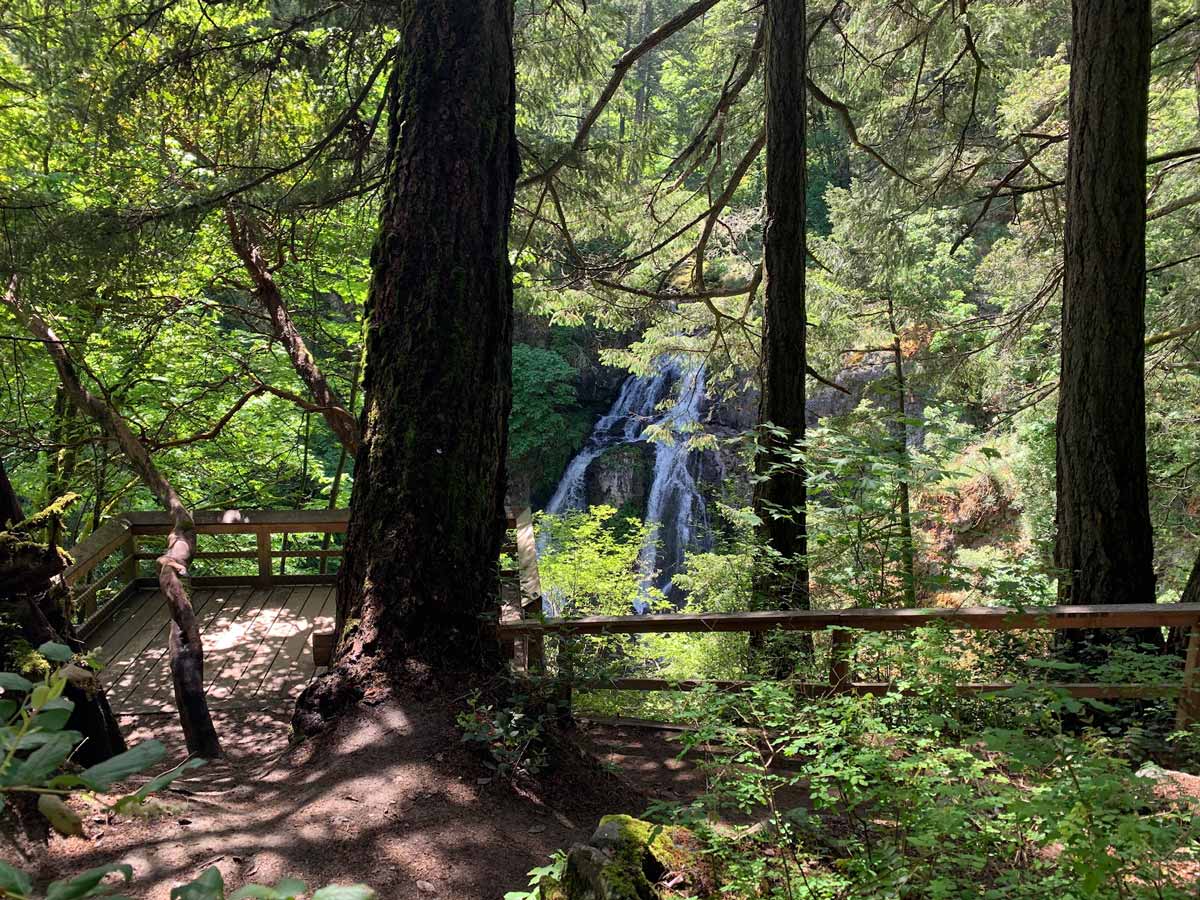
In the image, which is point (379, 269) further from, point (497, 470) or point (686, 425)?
point (686, 425)

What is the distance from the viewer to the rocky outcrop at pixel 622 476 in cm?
2194

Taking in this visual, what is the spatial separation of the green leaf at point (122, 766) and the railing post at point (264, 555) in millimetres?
6801

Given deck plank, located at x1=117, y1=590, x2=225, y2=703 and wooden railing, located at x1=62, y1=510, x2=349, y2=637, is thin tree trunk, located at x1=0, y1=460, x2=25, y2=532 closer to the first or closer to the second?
deck plank, located at x1=117, y1=590, x2=225, y2=703

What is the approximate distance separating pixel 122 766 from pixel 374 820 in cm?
231

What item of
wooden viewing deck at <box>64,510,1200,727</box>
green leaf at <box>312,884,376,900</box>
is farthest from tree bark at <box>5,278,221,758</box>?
green leaf at <box>312,884,376,900</box>

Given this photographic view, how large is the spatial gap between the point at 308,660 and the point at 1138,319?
6504 millimetres

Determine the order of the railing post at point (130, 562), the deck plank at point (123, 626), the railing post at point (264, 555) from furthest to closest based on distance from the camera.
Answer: the railing post at point (264, 555) < the railing post at point (130, 562) < the deck plank at point (123, 626)

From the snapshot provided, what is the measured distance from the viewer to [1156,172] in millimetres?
8188

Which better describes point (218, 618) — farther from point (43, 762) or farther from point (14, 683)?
point (43, 762)

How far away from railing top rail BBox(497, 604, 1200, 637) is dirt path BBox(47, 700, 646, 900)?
2.32 feet

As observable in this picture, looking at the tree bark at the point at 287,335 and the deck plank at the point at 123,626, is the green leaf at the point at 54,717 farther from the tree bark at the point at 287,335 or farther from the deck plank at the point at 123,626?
the tree bark at the point at 287,335

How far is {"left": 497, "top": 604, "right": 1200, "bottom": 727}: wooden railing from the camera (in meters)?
3.99

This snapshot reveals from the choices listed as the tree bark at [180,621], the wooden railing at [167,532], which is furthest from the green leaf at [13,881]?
the wooden railing at [167,532]

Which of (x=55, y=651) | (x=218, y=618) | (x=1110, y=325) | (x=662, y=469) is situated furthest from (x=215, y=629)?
(x=662, y=469)
